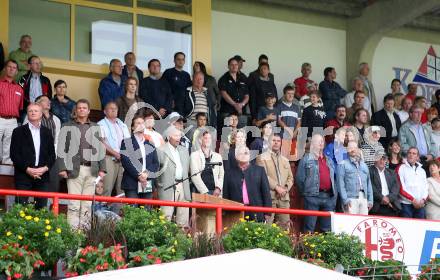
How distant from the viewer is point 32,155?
483 inches

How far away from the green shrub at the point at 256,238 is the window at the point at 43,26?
22.7 ft

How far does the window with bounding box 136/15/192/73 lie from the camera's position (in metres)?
18.2

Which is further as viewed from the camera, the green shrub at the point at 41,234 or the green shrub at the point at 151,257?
the green shrub at the point at 151,257

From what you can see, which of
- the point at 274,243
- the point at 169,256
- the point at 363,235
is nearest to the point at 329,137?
the point at 363,235

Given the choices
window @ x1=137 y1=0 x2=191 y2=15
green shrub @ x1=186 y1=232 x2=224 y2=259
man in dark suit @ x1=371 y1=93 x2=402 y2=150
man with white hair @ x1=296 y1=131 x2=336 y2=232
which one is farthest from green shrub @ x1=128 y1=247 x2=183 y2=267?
window @ x1=137 y1=0 x2=191 y2=15

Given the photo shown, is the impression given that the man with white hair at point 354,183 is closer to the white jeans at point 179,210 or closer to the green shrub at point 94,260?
the white jeans at point 179,210

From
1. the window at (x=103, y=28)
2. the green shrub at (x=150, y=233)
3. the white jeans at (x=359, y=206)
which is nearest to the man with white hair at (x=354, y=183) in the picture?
the white jeans at (x=359, y=206)

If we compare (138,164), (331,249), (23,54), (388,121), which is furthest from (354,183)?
(23,54)

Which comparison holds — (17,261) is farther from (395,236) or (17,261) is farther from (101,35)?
(101,35)

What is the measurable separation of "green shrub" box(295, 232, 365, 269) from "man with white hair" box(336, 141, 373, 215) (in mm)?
2897

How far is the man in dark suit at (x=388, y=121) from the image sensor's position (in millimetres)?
18094

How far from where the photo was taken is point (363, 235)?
12.7 m

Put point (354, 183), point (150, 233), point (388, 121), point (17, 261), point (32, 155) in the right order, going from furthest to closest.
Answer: point (388, 121) < point (354, 183) < point (32, 155) < point (150, 233) < point (17, 261)

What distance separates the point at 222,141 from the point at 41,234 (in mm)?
5796
